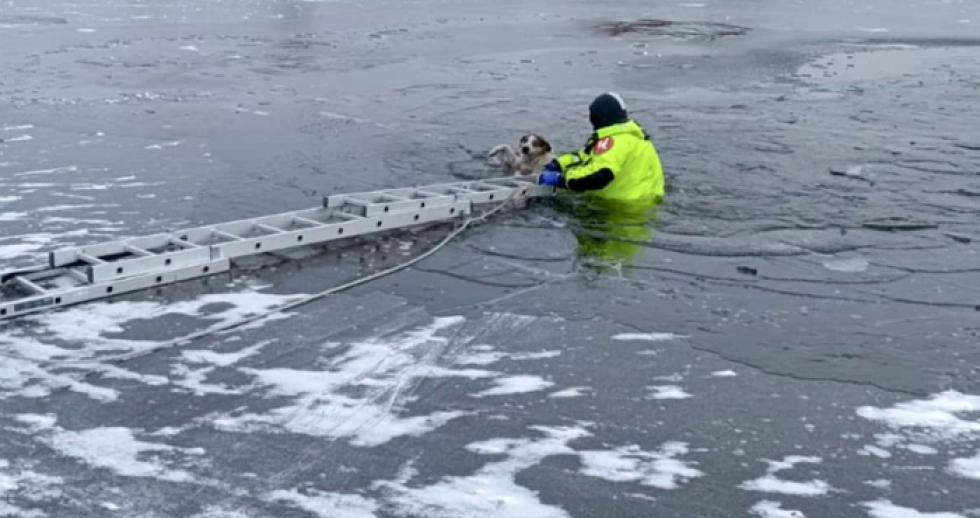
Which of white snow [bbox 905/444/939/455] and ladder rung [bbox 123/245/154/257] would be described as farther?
ladder rung [bbox 123/245/154/257]

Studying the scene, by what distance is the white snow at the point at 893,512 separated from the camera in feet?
14.2

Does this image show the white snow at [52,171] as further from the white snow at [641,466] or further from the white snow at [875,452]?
the white snow at [875,452]

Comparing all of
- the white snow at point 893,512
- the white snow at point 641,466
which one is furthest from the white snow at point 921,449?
the white snow at point 641,466

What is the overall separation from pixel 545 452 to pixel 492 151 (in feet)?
19.8

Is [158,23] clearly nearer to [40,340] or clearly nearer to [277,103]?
[277,103]

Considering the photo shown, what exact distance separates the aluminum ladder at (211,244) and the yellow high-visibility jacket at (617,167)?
455mm

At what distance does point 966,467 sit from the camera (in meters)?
4.75

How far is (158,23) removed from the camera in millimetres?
23094

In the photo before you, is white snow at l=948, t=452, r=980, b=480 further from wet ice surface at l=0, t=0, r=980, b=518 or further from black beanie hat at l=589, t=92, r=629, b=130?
black beanie hat at l=589, t=92, r=629, b=130

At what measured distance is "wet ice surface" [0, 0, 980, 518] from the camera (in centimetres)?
457

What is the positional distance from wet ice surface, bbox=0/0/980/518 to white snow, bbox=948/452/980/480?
0.07 feet

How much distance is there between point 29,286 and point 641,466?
388cm

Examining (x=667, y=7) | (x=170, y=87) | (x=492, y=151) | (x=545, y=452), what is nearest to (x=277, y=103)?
(x=170, y=87)


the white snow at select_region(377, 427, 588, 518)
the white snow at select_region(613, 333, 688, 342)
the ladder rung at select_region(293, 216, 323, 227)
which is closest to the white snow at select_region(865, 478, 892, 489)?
the white snow at select_region(377, 427, 588, 518)
